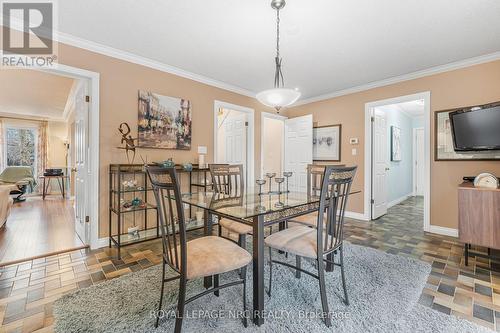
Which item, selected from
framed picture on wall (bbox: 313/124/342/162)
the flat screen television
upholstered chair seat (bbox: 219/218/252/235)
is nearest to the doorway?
upholstered chair seat (bbox: 219/218/252/235)

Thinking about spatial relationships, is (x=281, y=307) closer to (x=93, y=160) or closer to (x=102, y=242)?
(x=102, y=242)

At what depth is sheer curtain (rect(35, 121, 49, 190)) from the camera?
23.0 feet

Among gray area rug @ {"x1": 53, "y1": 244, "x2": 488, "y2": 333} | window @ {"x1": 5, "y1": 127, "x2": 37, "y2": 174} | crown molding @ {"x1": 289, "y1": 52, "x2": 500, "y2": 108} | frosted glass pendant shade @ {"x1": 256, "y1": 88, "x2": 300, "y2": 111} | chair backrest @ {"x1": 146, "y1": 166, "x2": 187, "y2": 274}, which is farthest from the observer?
window @ {"x1": 5, "y1": 127, "x2": 37, "y2": 174}

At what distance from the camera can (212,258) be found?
4.76ft

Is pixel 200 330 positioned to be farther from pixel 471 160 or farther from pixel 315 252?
pixel 471 160

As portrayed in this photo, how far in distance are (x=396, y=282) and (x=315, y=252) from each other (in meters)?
1.03

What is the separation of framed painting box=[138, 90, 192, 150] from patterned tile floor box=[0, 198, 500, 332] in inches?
54.7

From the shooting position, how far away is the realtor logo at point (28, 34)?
2109 mm

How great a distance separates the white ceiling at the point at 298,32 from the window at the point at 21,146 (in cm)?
669

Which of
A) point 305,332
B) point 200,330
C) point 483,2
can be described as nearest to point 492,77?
point 483,2

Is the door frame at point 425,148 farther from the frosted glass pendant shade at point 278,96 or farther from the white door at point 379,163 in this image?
the frosted glass pendant shade at point 278,96

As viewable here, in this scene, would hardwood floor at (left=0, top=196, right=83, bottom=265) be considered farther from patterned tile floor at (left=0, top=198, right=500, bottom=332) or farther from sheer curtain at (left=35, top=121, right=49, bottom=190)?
sheer curtain at (left=35, top=121, right=49, bottom=190)

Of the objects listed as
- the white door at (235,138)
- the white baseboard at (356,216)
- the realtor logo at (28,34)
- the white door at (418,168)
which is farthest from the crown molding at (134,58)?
the white door at (418,168)

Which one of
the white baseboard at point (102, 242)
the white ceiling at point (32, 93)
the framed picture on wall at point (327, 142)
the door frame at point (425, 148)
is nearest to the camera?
the white baseboard at point (102, 242)
